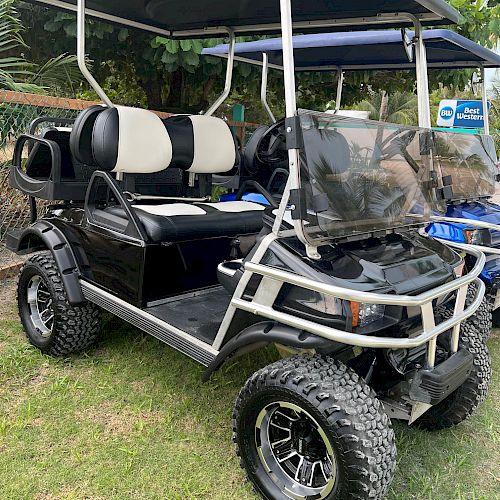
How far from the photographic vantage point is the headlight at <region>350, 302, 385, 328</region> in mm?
1890

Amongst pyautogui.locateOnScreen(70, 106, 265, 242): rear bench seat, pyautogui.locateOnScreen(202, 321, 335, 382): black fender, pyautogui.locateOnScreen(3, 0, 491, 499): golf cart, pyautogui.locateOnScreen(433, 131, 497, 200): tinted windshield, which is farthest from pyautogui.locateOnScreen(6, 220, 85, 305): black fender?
pyautogui.locateOnScreen(433, 131, 497, 200): tinted windshield

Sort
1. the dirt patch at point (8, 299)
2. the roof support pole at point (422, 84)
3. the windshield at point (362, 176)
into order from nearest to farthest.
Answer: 1. the windshield at point (362, 176)
2. the roof support pole at point (422, 84)
3. the dirt patch at point (8, 299)

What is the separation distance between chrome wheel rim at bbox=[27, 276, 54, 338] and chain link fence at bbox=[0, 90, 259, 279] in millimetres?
1210

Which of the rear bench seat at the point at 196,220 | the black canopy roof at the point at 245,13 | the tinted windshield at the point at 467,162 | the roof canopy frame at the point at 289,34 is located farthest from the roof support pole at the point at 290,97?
the tinted windshield at the point at 467,162

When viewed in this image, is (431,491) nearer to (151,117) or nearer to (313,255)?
(313,255)

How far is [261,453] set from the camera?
2.13 metres

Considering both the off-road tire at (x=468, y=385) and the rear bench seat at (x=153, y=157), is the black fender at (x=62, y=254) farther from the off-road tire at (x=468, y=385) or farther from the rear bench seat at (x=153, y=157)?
the off-road tire at (x=468, y=385)

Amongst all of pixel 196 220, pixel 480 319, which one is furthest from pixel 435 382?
pixel 196 220

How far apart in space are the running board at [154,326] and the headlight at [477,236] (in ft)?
6.76

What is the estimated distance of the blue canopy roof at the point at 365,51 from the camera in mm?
3867

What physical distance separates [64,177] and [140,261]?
1.12 m

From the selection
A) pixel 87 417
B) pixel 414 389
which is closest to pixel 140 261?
pixel 87 417

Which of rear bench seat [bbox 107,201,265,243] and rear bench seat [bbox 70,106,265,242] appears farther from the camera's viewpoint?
rear bench seat [bbox 70,106,265,242]

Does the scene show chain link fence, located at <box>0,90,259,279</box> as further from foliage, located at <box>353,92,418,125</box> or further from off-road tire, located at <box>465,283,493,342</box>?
foliage, located at <box>353,92,418,125</box>
